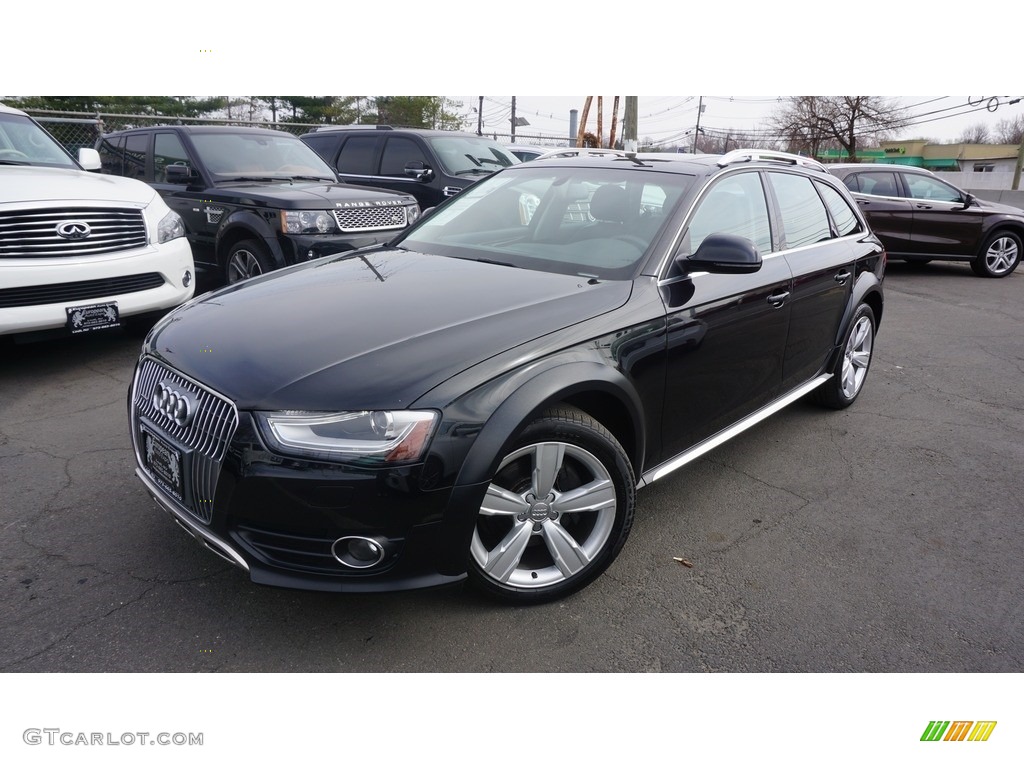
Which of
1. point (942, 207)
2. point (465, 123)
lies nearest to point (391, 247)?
Result: point (942, 207)

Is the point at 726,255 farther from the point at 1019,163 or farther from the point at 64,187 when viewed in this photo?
the point at 1019,163

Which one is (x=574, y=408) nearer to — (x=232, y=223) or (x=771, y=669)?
(x=771, y=669)

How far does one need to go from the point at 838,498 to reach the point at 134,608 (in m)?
3.34

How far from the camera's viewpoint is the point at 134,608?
2654mm

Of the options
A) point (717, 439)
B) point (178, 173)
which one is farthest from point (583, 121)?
point (717, 439)

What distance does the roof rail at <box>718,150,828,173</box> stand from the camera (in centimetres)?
378

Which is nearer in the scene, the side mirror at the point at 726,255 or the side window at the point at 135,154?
the side mirror at the point at 726,255

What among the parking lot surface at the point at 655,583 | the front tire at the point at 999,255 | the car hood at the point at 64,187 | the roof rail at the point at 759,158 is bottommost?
the parking lot surface at the point at 655,583

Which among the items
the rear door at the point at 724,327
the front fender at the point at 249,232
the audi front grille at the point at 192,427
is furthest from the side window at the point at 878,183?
the audi front grille at the point at 192,427

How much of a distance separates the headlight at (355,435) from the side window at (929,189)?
11676mm

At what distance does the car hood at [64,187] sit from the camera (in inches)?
196

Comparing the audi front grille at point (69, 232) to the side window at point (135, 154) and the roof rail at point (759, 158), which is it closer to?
the side window at point (135, 154)

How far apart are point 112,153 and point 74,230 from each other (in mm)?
3687

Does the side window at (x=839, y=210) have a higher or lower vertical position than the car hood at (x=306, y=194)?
higher
